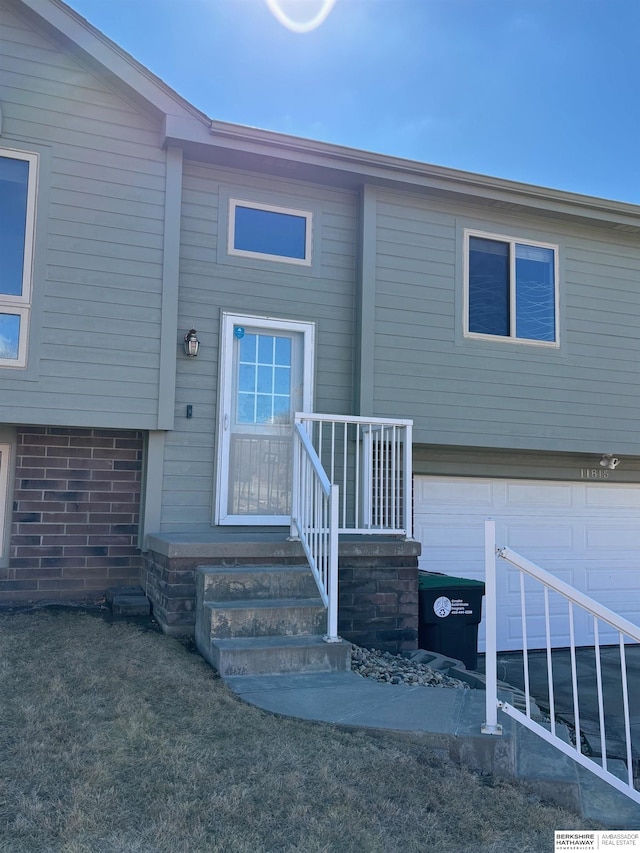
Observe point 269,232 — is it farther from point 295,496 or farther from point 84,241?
point 295,496

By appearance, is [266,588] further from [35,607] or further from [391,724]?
[35,607]

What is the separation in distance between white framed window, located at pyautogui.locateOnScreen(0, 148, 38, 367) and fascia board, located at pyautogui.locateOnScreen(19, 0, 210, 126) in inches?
39.2

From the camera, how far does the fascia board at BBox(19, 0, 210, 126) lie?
214 inches

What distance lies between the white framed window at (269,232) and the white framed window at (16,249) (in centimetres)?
171

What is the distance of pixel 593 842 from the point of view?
103 inches

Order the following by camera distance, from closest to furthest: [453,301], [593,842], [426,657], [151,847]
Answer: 1. [151,847]
2. [593,842]
3. [426,657]
4. [453,301]

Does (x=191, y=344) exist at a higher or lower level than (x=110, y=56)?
lower

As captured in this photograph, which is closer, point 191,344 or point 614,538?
point 191,344

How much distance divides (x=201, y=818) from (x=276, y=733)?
2.47 ft

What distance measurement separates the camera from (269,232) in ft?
20.9

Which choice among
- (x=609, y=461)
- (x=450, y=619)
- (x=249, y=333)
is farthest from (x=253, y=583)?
(x=609, y=461)

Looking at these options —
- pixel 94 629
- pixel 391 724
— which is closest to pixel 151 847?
pixel 391 724

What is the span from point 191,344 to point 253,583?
2311 mm

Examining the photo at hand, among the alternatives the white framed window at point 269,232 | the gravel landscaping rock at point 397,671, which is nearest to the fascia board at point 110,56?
the white framed window at point 269,232
